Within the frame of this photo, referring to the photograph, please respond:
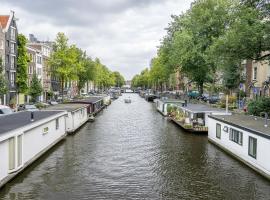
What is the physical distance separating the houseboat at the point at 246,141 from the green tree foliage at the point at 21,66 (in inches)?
1689

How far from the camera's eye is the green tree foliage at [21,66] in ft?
227

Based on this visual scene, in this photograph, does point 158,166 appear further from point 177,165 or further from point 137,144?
point 137,144

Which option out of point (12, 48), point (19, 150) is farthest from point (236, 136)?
point (12, 48)

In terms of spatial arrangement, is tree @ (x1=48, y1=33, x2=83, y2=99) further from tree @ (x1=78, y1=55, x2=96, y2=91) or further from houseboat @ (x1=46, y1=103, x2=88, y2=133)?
tree @ (x1=78, y1=55, x2=96, y2=91)

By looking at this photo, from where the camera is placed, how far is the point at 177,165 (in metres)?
27.4

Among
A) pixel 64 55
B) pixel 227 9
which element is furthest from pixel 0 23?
pixel 227 9

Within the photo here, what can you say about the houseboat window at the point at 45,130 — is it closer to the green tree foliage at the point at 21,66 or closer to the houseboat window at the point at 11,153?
the houseboat window at the point at 11,153

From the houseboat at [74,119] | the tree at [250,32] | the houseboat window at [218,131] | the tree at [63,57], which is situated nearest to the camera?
the tree at [250,32]

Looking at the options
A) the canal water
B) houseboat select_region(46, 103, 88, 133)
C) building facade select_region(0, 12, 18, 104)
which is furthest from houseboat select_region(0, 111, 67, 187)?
building facade select_region(0, 12, 18, 104)

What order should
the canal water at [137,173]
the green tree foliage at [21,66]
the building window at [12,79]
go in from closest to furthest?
the canal water at [137,173] < the green tree foliage at [21,66] < the building window at [12,79]

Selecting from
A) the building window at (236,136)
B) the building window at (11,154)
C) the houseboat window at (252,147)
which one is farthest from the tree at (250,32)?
the building window at (11,154)

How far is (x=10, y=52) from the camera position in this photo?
68812 mm

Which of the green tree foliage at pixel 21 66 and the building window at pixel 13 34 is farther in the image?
the building window at pixel 13 34

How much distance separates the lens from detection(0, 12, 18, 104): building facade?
222 ft
